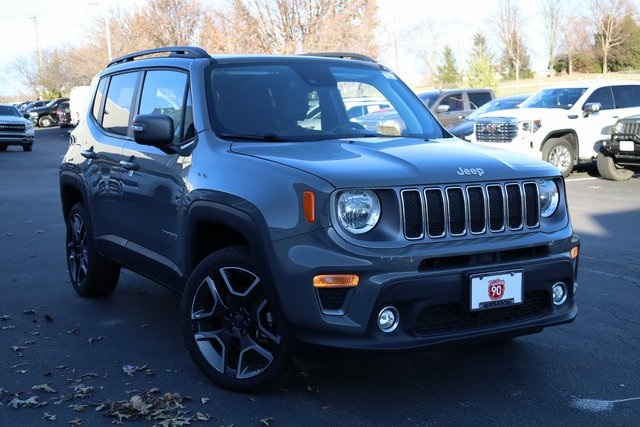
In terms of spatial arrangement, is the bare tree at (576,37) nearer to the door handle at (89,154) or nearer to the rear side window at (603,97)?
the rear side window at (603,97)

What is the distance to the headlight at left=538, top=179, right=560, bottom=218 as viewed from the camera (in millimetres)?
4527

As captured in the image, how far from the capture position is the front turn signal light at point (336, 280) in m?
3.89

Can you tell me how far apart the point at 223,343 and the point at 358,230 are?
1136mm

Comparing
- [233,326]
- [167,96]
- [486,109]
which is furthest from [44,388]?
[486,109]

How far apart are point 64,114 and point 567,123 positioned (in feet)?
125

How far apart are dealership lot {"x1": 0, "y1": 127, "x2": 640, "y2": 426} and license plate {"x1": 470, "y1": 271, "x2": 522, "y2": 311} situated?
0.47 meters

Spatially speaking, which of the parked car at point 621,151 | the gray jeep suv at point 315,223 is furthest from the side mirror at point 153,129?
the parked car at point 621,151

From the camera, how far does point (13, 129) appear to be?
96.2 feet

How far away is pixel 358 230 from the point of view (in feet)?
13.0

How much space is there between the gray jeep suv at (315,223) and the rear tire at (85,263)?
0.86 m

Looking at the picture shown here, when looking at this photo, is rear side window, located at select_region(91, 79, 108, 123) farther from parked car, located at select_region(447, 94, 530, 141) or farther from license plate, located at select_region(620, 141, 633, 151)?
parked car, located at select_region(447, 94, 530, 141)

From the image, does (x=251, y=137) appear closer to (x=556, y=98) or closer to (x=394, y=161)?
(x=394, y=161)

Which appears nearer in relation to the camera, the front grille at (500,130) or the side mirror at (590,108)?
the side mirror at (590,108)

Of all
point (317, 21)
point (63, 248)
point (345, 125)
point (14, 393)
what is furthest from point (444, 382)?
point (317, 21)
